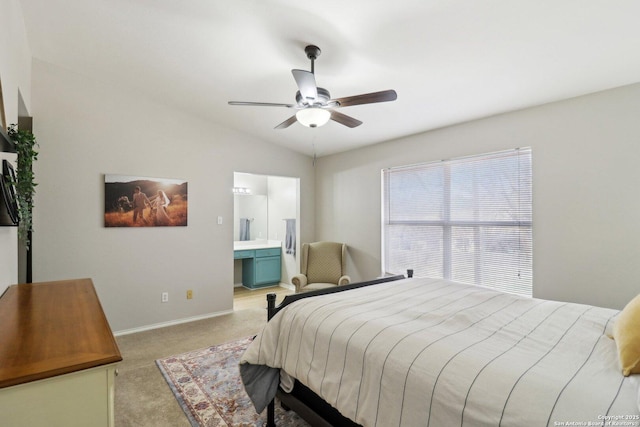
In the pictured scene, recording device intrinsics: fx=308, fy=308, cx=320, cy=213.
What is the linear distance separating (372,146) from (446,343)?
3.46m

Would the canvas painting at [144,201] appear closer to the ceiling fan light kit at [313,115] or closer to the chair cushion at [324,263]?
the chair cushion at [324,263]

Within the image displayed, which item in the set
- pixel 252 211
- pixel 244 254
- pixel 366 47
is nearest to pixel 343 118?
pixel 366 47

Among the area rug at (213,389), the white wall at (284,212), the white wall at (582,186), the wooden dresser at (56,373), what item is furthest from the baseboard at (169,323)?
the white wall at (582,186)

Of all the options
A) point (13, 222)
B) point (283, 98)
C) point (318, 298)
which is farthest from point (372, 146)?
point (13, 222)

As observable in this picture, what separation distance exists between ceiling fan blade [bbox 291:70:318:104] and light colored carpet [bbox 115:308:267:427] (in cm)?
237

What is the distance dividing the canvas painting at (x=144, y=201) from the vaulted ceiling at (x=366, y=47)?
110cm

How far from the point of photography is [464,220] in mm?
3465

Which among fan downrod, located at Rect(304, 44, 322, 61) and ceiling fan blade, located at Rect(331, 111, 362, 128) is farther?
ceiling fan blade, located at Rect(331, 111, 362, 128)

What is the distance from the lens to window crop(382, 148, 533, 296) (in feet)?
10.0

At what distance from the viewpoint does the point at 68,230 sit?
10.8 ft

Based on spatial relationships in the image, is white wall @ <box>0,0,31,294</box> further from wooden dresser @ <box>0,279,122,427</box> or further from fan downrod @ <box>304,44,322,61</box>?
fan downrod @ <box>304,44,322,61</box>

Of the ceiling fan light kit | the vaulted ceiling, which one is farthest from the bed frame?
the vaulted ceiling

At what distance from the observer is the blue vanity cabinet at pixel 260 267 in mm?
5675

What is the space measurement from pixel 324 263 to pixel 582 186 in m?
2.99
